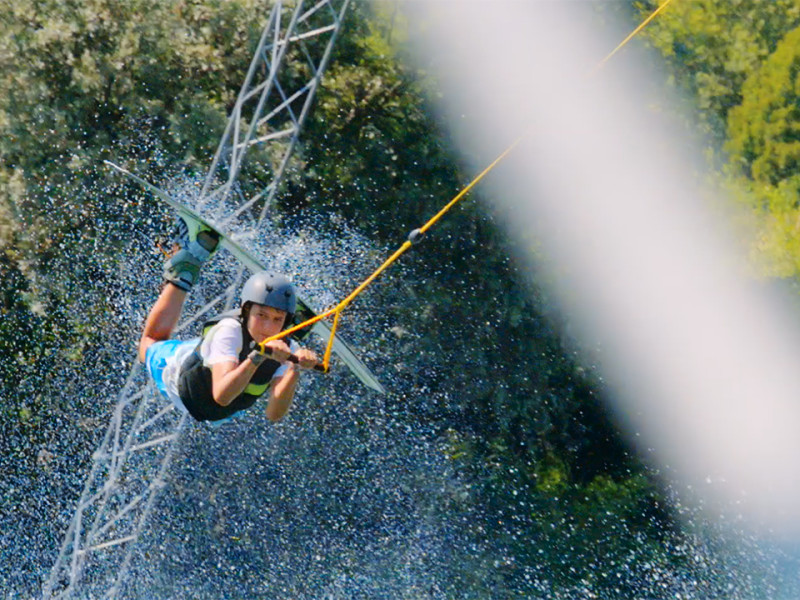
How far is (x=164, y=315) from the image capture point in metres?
7.14

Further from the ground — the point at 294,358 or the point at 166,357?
the point at 294,358

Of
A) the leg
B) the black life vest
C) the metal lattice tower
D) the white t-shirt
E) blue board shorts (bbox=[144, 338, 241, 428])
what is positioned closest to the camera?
the white t-shirt

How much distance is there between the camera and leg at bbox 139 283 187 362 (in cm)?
714

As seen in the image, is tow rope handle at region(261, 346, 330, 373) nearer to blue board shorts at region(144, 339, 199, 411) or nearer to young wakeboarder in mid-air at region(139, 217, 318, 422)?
young wakeboarder in mid-air at region(139, 217, 318, 422)

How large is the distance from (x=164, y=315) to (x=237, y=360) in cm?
88

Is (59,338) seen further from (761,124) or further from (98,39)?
(761,124)

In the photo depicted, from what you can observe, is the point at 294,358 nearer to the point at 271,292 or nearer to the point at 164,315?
the point at 271,292

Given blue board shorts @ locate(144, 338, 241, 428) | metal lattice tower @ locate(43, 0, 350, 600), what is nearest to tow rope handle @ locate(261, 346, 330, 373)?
blue board shorts @ locate(144, 338, 241, 428)

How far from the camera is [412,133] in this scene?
14.0 metres

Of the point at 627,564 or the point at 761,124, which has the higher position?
the point at 761,124

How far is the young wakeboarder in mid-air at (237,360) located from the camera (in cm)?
625

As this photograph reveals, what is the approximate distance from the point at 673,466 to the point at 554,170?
123 inches

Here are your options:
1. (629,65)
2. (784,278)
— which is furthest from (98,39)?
(784,278)

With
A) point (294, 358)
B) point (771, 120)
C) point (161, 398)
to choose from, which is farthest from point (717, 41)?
point (294, 358)
